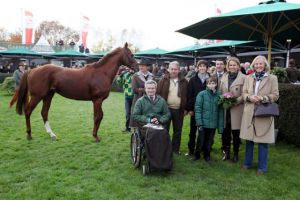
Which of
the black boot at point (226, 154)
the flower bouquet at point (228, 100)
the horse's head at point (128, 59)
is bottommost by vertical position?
the black boot at point (226, 154)

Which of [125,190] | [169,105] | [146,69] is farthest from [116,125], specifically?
[125,190]

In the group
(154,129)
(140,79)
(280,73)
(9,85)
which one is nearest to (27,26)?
(9,85)

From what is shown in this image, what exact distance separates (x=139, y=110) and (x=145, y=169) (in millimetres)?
920

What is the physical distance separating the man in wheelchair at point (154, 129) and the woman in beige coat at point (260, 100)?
1.23 metres

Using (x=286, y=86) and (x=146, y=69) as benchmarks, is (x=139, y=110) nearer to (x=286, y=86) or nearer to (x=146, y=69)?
(x=146, y=69)

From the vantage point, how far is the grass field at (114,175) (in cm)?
380

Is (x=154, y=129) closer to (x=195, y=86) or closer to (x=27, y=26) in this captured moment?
(x=195, y=86)

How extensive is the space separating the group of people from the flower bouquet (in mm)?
99

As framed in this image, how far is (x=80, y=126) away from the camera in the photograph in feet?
26.7

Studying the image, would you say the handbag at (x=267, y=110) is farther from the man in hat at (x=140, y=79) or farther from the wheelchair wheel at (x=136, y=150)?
the man in hat at (x=140, y=79)

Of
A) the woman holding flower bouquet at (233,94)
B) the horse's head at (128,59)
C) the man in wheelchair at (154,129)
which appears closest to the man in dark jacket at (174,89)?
the man in wheelchair at (154,129)

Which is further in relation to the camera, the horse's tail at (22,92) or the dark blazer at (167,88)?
the horse's tail at (22,92)

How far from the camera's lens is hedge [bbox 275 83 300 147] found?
19.2 ft

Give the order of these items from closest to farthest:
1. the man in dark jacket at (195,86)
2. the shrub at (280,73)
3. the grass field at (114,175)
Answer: the grass field at (114,175)
the man in dark jacket at (195,86)
the shrub at (280,73)
